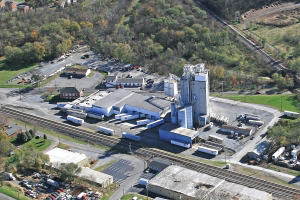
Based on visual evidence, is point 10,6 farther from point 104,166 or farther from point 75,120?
point 104,166

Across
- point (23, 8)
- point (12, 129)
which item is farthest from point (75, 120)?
point (23, 8)

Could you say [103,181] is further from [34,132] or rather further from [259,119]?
[259,119]

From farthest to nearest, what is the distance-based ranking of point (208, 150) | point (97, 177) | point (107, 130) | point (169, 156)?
point (107, 130) → point (208, 150) → point (169, 156) → point (97, 177)

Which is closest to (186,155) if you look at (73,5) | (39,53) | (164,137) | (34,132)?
(164,137)

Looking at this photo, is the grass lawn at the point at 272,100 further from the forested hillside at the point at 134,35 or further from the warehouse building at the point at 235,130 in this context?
the forested hillside at the point at 134,35

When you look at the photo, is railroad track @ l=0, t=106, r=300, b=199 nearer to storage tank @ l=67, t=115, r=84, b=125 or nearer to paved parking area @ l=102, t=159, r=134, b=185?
storage tank @ l=67, t=115, r=84, b=125

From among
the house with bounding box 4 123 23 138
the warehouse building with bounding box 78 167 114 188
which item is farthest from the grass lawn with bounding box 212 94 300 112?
the house with bounding box 4 123 23 138
